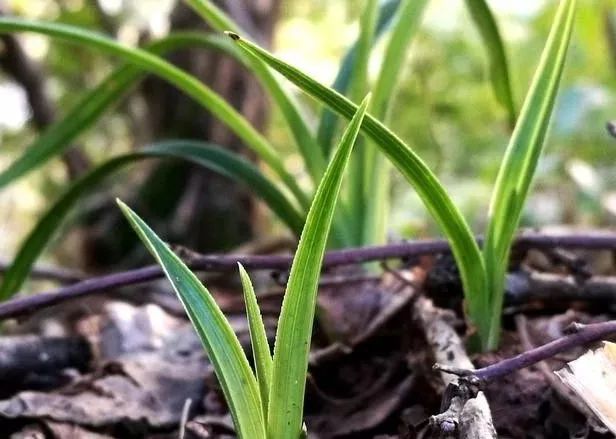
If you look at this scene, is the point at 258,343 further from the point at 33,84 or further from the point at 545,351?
the point at 33,84

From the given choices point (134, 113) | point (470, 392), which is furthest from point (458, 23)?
point (470, 392)

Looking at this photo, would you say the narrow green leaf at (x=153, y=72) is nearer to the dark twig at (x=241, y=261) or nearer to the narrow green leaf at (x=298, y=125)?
the narrow green leaf at (x=298, y=125)

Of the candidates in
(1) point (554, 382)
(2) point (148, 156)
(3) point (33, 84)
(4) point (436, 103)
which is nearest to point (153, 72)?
(2) point (148, 156)

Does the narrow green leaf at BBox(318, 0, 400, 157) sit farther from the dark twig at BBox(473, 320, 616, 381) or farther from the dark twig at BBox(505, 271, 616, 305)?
the dark twig at BBox(473, 320, 616, 381)

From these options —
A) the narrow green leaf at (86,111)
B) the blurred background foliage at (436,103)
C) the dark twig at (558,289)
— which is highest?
the blurred background foliage at (436,103)

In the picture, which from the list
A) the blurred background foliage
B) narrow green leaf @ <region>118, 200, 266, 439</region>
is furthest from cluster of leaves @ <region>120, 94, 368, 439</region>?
the blurred background foliage

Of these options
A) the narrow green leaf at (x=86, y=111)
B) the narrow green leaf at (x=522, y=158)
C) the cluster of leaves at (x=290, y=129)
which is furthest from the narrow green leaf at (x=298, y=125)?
the narrow green leaf at (x=522, y=158)

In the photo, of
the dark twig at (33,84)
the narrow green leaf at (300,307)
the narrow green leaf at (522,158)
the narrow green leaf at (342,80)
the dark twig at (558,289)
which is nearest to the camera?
the narrow green leaf at (300,307)

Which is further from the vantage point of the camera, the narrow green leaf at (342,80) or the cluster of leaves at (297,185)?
the narrow green leaf at (342,80)
